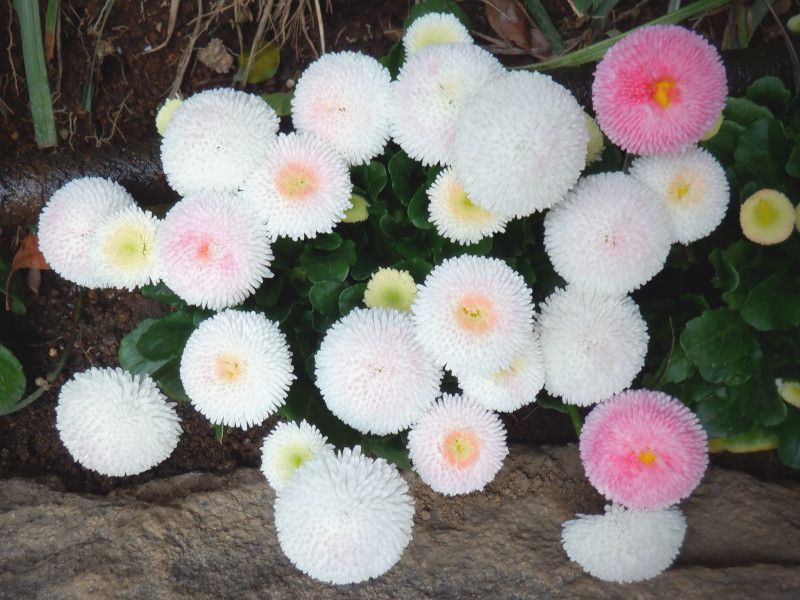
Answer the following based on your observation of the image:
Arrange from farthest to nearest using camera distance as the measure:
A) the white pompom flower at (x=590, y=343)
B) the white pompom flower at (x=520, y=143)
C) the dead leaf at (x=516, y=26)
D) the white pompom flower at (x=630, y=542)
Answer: the dead leaf at (x=516, y=26), the white pompom flower at (x=630, y=542), the white pompom flower at (x=590, y=343), the white pompom flower at (x=520, y=143)

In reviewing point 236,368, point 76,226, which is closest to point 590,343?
point 236,368

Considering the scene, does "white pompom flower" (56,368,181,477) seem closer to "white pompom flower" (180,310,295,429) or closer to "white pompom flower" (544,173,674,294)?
"white pompom flower" (180,310,295,429)

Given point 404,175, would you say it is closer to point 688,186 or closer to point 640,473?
point 688,186

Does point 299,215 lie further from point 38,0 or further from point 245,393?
point 38,0

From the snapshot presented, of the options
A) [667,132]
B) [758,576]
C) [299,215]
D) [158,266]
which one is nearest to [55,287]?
[158,266]

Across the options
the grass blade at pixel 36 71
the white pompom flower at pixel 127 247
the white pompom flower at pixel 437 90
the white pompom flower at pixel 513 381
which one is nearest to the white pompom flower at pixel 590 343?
the white pompom flower at pixel 513 381

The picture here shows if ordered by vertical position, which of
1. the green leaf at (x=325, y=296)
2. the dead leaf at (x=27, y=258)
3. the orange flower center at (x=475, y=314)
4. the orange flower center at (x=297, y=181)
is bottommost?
the dead leaf at (x=27, y=258)

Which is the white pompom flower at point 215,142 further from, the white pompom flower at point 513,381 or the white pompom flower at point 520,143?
the white pompom flower at point 513,381
